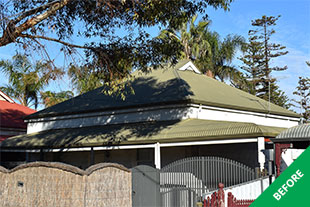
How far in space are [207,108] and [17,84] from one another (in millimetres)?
22052

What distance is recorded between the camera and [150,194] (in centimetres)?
1358

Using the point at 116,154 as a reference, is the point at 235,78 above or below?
above

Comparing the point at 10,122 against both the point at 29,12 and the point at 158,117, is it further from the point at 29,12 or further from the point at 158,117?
the point at 29,12

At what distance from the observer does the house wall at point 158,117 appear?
72.2 ft

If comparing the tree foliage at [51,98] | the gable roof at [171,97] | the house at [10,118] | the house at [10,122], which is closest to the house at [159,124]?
the gable roof at [171,97]

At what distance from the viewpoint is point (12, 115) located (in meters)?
33.2

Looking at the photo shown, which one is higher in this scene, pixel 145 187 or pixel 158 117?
pixel 158 117

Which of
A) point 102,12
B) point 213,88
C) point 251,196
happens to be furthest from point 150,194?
point 213,88

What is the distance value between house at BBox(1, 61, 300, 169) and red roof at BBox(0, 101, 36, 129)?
3.21 m

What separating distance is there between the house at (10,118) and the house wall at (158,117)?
315 cm

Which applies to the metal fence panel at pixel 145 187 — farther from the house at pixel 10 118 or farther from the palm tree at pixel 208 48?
the palm tree at pixel 208 48

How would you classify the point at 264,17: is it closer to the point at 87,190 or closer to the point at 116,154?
the point at 116,154

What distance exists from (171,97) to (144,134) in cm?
306

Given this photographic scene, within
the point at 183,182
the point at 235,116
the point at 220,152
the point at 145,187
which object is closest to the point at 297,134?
the point at 183,182
